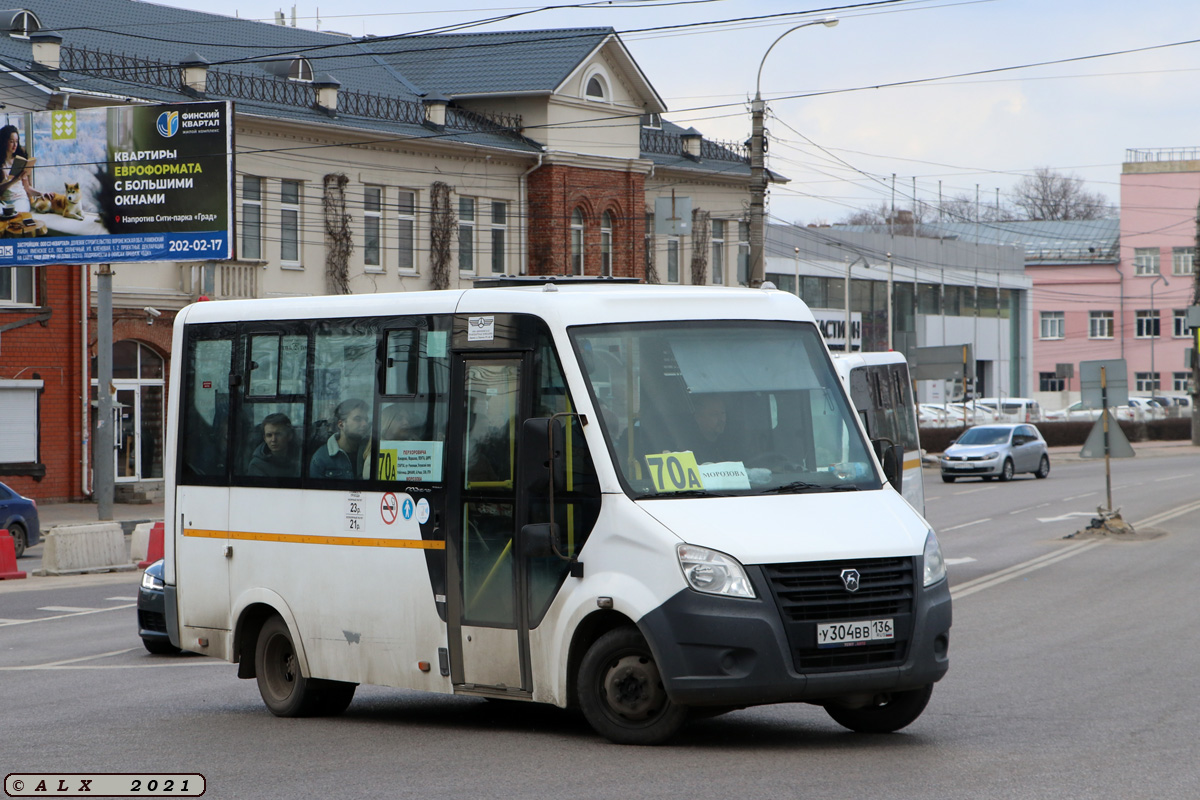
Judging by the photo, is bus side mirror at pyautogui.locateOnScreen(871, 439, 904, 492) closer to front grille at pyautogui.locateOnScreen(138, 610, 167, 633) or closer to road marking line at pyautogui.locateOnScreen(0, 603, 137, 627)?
front grille at pyautogui.locateOnScreen(138, 610, 167, 633)

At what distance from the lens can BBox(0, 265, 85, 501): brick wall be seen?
35.1 m

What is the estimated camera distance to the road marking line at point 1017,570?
1919 cm

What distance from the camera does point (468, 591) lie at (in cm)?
900

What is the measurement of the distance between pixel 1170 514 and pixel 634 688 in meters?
24.8

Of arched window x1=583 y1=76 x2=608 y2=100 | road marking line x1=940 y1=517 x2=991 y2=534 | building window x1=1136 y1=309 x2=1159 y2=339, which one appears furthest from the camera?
building window x1=1136 y1=309 x2=1159 y2=339

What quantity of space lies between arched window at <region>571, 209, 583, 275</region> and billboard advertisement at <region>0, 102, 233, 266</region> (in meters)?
19.3

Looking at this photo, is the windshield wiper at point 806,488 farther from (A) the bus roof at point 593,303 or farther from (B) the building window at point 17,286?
(B) the building window at point 17,286

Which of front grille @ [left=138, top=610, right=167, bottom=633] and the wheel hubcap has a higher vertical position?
the wheel hubcap

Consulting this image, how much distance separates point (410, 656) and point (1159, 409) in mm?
76305

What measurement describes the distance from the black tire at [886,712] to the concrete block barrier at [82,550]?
642 inches

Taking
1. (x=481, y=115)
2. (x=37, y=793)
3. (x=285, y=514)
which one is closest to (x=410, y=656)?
(x=285, y=514)

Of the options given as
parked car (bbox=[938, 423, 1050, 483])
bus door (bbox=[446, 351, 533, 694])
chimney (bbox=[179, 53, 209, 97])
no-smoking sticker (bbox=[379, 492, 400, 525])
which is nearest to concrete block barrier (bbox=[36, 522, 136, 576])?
no-smoking sticker (bbox=[379, 492, 400, 525])

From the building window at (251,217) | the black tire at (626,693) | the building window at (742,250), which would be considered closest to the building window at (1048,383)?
the building window at (742,250)

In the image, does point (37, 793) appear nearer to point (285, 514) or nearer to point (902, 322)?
point (285, 514)
